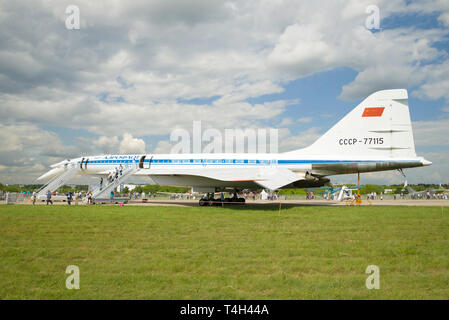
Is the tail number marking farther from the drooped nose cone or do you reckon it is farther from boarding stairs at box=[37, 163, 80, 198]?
boarding stairs at box=[37, 163, 80, 198]

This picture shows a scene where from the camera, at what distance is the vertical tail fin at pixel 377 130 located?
16.1 m

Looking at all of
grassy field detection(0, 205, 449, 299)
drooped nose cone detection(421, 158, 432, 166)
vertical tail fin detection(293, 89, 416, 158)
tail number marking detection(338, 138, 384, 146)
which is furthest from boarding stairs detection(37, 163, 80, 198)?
drooped nose cone detection(421, 158, 432, 166)

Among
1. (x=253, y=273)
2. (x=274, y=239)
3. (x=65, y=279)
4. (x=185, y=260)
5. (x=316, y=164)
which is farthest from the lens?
(x=316, y=164)

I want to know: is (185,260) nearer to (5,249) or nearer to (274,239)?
(274,239)

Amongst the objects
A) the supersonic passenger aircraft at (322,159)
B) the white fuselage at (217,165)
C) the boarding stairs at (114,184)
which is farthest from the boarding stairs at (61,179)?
the supersonic passenger aircraft at (322,159)

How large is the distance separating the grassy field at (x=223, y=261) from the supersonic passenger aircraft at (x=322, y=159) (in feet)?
24.3

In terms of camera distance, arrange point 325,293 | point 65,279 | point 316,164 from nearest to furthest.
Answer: point 325,293 → point 65,279 → point 316,164

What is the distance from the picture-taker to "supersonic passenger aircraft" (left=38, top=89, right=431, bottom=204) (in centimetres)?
1614

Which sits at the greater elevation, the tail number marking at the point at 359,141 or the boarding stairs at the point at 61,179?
the tail number marking at the point at 359,141

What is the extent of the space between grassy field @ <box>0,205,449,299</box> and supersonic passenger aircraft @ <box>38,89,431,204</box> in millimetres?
7418

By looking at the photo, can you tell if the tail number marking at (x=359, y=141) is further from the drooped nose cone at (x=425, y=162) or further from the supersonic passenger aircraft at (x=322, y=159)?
the drooped nose cone at (x=425, y=162)

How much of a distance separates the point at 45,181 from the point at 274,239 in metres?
23.5
